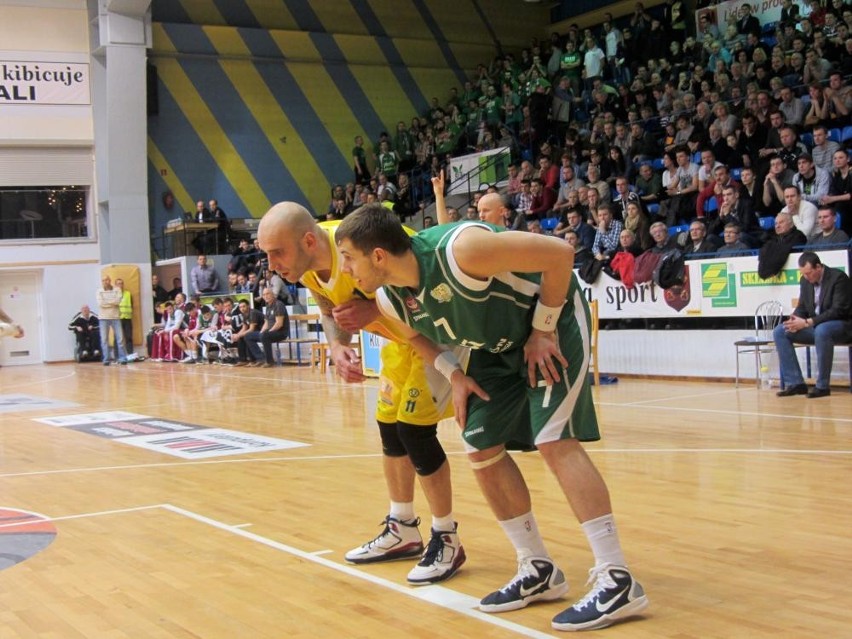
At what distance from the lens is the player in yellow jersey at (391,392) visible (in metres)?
3.77

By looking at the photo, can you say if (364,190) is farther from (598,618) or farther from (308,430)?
(598,618)

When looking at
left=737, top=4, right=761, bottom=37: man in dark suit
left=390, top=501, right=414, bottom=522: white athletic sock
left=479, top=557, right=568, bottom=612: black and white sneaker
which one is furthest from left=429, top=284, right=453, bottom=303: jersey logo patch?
left=737, top=4, right=761, bottom=37: man in dark suit

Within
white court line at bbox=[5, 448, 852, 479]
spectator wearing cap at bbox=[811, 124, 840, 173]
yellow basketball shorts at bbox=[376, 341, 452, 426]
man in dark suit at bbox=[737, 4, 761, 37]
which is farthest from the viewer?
man in dark suit at bbox=[737, 4, 761, 37]

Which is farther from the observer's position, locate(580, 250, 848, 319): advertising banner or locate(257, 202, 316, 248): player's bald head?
locate(580, 250, 848, 319): advertising banner

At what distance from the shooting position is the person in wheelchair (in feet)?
76.7

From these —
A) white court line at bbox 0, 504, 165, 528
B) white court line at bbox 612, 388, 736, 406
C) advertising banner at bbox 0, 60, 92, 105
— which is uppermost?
advertising banner at bbox 0, 60, 92, 105

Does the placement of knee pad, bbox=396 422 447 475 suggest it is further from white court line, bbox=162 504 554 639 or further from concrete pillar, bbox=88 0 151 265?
concrete pillar, bbox=88 0 151 265

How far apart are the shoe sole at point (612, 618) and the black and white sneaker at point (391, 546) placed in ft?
3.76

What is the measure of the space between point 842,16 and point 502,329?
14587 millimetres

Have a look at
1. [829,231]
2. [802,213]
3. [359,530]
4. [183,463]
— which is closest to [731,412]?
[829,231]

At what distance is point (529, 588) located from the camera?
355cm

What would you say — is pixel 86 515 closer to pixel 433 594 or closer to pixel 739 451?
pixel 433 594

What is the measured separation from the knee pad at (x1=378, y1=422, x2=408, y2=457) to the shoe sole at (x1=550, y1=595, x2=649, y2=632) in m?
1.20

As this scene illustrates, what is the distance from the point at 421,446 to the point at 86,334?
21.1m
